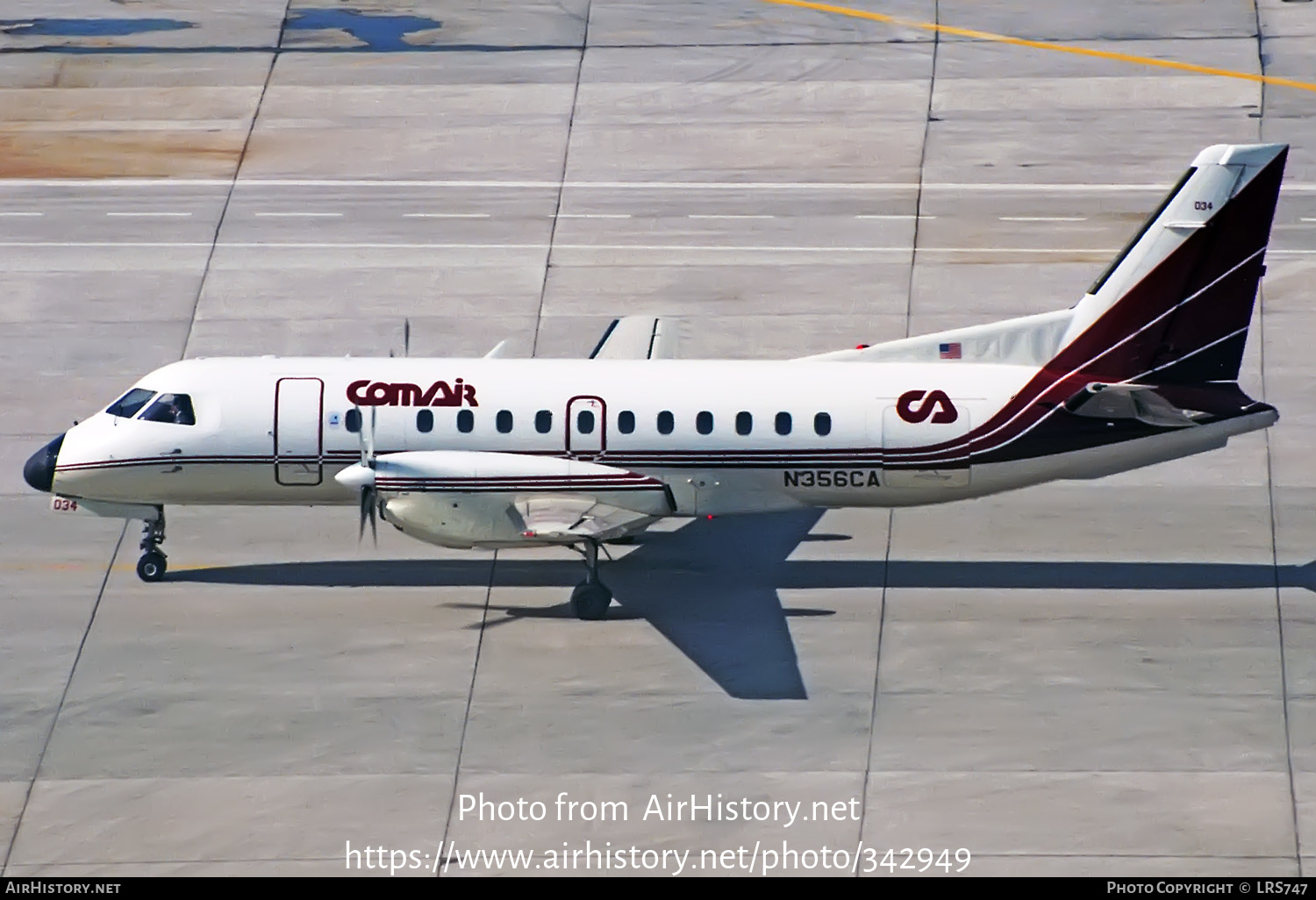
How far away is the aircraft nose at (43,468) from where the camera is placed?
→ 110 ft

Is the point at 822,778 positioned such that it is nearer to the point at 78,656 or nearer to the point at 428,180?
the point at 78,656

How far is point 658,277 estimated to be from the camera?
43562 millimetres

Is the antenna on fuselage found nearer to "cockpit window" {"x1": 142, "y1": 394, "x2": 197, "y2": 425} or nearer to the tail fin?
"cockpit window" {"x1": 142, "y1": 394, "x2": 197, "y2": 425}

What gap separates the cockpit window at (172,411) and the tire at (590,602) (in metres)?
6.57

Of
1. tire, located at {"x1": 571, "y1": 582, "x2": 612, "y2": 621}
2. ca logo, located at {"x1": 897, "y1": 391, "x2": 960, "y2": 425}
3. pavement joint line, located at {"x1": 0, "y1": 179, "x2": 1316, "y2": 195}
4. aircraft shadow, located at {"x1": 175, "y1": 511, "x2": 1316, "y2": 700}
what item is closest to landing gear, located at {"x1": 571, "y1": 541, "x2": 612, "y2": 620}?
tire, located at {"x1": 571, "y1": 582, "x2": 612, "y2": 621}

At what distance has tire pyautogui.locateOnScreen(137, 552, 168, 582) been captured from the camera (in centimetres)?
3344

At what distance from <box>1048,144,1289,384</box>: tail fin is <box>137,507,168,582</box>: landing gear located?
46.2ft

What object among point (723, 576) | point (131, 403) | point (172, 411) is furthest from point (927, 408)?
point (131, 403)

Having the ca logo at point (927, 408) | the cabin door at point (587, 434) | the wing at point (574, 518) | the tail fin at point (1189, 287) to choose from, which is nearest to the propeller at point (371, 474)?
the wing at point (574, 518)

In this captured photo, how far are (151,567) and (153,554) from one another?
21 centimetres

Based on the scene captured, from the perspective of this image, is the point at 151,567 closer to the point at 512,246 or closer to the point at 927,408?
the point at 927,408

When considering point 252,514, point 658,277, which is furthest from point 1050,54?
point 252,514

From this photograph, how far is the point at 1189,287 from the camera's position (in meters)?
32.1

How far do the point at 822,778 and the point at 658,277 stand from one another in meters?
17.4
